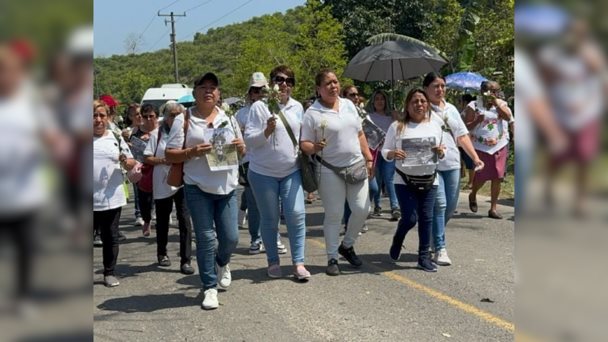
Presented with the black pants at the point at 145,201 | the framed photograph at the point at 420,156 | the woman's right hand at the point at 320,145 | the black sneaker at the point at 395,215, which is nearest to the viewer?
the woman's right hand at the point at 320,145

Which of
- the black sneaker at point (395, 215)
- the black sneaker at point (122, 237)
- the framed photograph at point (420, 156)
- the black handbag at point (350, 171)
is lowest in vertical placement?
the black sneaker at point (122, 237)

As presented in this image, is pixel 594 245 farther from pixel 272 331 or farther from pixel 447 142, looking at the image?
pixel 447 142

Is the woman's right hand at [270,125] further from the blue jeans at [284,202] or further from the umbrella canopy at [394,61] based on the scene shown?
the umbrella canopy at [394,61]

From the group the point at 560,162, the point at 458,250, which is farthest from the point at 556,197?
the point at 458,250

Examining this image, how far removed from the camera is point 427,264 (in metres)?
5.93

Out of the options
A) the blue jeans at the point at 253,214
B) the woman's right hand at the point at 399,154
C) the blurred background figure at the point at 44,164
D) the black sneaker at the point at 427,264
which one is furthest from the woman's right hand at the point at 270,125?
the blurred background figure at the point at 44,164

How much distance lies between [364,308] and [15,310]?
12.9 feet

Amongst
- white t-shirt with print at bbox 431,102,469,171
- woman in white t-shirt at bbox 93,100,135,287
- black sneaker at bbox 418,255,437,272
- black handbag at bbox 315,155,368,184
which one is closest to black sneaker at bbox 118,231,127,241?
woman in white t-shirt at bbox 93,100,135,287

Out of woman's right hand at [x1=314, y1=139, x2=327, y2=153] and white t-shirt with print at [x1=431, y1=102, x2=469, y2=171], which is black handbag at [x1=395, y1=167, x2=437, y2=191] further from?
woman's right hand at [x1=314, y1=139, x2=327, y2=153]

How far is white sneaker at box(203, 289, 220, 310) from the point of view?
193 inches

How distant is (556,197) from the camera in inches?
42.3

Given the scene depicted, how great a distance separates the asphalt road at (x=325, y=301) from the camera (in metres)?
4.39

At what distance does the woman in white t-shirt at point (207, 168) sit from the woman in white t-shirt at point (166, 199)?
1.25 meters

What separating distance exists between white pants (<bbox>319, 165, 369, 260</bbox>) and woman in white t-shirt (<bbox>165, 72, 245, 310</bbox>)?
1002mm
